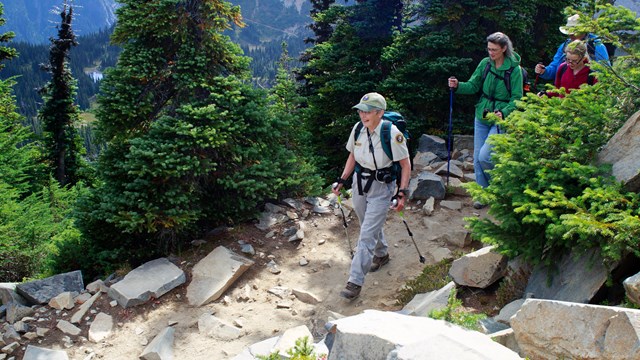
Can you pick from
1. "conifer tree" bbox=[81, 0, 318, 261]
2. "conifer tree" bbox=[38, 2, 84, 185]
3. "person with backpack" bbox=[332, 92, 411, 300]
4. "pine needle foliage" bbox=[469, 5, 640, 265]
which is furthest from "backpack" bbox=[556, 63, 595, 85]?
"conifer tree" bbox=[38, 2, 84, 185]

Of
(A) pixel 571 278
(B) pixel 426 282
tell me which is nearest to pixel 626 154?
(A) pixel 571 278

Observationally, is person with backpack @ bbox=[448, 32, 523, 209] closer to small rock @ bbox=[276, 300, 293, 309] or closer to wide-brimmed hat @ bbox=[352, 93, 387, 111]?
wide-brimmed hat @ bbox=[352, 93, 387, 111]

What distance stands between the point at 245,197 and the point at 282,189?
975mm

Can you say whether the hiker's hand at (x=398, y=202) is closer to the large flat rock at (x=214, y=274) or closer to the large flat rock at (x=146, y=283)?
the large flat rock at (x=214, y=274)

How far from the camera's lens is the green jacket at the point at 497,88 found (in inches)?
295

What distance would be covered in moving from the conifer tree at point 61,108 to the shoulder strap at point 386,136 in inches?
1055

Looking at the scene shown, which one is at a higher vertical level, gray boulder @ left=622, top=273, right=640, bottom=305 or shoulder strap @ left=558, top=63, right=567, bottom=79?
shoulder strap @ left=558, top=63, right=567, bottom=79

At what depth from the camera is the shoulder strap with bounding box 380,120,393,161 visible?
623 cm

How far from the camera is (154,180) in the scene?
26.9 ft

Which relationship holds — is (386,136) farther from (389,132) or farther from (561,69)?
(561,69)

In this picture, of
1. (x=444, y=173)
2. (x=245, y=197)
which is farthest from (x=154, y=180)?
(x=444, y=173)

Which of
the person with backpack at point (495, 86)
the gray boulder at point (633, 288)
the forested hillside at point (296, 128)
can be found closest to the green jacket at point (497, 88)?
the person with backpack at point (495, 86)

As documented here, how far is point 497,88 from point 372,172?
2.92m

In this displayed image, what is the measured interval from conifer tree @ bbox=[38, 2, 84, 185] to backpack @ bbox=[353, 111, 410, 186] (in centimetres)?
2658
